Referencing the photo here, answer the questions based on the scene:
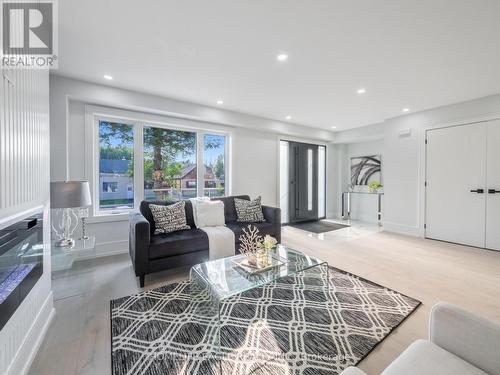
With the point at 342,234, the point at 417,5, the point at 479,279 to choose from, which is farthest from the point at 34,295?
the point at 342,234

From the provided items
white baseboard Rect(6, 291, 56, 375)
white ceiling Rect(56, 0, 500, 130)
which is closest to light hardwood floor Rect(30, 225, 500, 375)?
white baseboard Rect(6, 291, 56, 375)

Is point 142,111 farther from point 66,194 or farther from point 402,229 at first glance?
point 402,229

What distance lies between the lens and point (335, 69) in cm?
266

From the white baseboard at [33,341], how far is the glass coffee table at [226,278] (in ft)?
3.57

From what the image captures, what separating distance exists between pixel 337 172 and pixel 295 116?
271 centimetres

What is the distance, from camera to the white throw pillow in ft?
10.6

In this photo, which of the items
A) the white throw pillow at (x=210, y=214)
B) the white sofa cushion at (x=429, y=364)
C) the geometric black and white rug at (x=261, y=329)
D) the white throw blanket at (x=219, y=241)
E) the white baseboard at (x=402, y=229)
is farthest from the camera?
the white baseboard at (x=402, y=229)

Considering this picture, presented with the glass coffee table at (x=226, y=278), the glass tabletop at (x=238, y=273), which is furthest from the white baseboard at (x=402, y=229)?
the glass tabletop at (x=238, y=273)

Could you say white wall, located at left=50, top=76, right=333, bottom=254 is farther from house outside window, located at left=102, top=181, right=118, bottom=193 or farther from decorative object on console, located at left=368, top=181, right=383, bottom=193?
decorative object on console, located at left=368, top=181, right=383, bottom=193

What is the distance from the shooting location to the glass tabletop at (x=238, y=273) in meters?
1.70

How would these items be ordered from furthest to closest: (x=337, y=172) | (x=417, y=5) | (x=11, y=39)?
(x=337, y=172), (x=417, y=5), (x=11, y=39)

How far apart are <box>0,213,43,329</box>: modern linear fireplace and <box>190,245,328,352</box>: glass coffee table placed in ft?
3.67

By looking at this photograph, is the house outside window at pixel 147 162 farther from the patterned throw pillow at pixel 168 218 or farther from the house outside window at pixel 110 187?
the patterned throw pillow at pixel 168 218

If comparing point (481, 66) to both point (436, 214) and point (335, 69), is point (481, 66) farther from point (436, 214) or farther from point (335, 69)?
point (436, 214)
